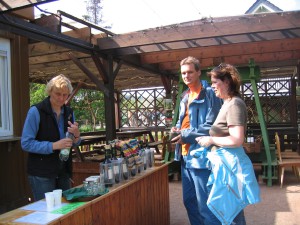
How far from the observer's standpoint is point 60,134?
223 cm

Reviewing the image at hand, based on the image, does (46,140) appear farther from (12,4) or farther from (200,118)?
(12,4)

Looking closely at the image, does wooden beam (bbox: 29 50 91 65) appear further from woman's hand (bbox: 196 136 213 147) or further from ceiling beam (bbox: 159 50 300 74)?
woman's hand (bbox: 196 136 213 147)

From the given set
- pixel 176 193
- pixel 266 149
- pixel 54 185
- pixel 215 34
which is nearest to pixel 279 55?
pixel 266 149

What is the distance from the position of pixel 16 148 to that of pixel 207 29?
2801mm

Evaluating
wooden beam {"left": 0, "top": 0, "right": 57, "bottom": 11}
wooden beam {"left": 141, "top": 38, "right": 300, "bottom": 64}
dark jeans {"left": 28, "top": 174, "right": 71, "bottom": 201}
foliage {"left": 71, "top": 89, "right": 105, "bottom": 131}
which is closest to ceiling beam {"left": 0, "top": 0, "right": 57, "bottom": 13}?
wooden beam {"left": 0, "top": 0, "right": 57, "bottom": 11}

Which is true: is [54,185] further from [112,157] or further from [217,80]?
[217,80]

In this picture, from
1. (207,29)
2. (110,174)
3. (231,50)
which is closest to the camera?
(110,174)

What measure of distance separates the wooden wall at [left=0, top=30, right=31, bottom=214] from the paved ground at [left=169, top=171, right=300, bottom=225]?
5.69 ft

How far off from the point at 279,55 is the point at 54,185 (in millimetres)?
5623

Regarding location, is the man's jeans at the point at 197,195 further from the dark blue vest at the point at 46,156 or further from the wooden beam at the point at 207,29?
the wooden beam at the point at 207,29

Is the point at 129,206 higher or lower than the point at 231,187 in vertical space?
lower

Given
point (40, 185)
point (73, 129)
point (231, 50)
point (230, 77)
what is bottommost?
point (40, 185)

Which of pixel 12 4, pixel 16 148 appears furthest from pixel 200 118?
pixel 16 148

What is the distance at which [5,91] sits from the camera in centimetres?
359
